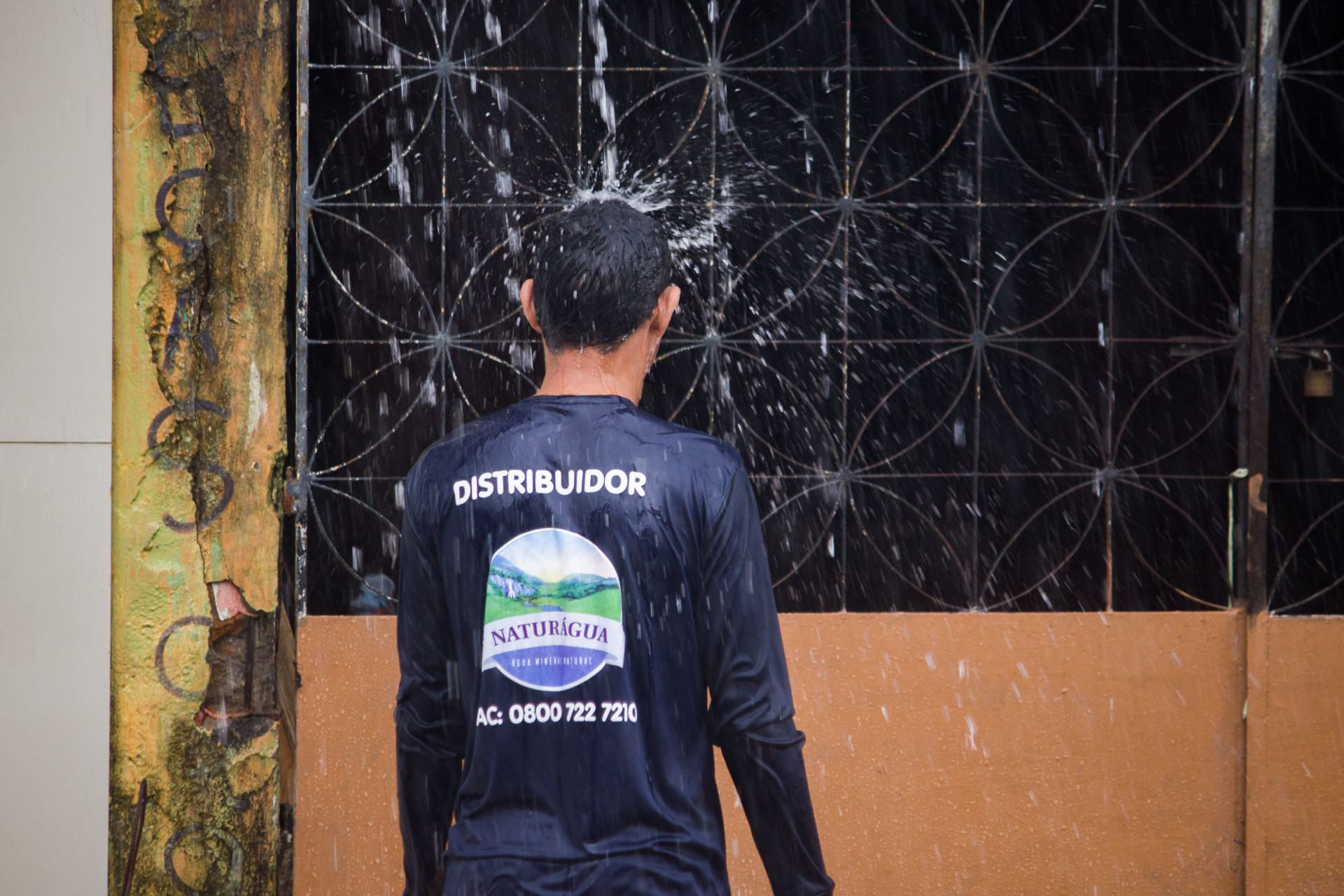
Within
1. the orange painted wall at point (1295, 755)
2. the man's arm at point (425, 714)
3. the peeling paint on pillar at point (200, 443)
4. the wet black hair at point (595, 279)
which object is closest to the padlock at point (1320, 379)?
the orange painted wall at point (1295, 755)

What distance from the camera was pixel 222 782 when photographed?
2797 mm

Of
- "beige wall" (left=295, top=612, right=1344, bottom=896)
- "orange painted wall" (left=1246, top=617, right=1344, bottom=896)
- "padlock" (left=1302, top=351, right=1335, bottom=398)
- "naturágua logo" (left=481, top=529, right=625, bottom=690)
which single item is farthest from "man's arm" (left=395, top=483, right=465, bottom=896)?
"padlock" (left=1302, top=351, right=1335, bottom=398)

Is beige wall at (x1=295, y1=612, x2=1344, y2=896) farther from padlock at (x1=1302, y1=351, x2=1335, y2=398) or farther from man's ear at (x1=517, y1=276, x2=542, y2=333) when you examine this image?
man's ear at (x1=517, y1=276, x2=542, y2=333)

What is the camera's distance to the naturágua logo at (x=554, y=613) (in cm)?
145

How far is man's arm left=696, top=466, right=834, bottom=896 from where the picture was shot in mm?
1525

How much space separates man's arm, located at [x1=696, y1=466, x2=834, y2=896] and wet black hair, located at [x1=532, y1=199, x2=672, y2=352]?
344 mm

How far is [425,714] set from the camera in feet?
5.30

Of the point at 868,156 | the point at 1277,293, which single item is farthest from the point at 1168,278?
the point at 868,156

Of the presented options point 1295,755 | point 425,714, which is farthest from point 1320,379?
point 425,714

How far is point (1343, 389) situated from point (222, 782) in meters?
3.80

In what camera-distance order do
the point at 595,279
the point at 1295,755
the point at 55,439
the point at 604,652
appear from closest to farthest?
the point at 604,652 → the point at 595,279 → the point at 55,439 → the point at 1295,755

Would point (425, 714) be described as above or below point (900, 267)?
below

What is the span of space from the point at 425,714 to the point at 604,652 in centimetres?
40

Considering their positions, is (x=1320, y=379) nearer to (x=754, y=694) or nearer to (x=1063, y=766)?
(x=1063, y=766)
